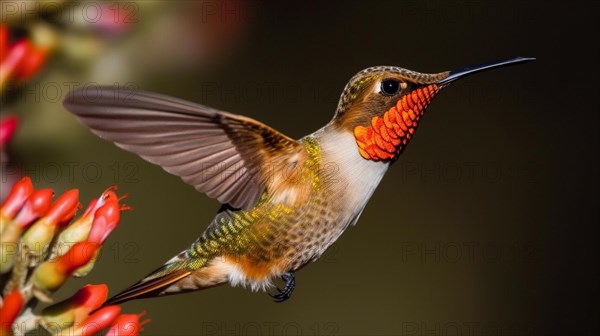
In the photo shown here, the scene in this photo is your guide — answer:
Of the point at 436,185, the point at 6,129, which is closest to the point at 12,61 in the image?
the point at 6,129

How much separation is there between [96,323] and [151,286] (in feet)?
0.59

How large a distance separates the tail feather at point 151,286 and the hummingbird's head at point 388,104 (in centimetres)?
37

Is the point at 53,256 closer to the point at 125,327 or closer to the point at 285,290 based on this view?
the point at 125,327

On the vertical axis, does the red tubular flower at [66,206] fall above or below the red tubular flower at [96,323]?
above

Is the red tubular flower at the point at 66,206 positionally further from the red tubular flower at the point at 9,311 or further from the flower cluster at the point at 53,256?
the red tubular flower at the point at 9,311

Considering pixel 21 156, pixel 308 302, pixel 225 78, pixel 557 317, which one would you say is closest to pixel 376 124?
pixel 21 156

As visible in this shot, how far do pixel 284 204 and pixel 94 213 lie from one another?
1.09ft

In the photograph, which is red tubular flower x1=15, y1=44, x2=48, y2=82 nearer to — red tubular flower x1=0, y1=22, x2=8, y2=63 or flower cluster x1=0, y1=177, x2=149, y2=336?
red tubular flower x1=0, y1=22, x2=8, y2=63

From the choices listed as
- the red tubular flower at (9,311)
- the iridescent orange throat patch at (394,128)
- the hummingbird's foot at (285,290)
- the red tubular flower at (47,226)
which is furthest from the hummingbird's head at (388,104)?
the red tubular flower at (9,311)

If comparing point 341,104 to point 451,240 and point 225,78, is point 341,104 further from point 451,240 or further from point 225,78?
A: point 451,240

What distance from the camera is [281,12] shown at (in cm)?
329

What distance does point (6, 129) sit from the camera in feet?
4.08

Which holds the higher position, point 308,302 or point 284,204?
point 284,204

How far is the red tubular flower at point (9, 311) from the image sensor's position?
1.03 meters
